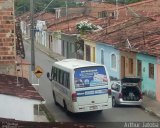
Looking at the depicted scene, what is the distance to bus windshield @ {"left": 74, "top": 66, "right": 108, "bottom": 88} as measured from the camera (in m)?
20.5

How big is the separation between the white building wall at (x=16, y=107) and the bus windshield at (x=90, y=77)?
10.3 m

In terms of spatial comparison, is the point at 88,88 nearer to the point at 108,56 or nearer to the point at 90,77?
the point at 90,77

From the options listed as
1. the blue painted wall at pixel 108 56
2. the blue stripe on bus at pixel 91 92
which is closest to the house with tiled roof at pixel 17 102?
the blue stripe on bus at pixel 91 92

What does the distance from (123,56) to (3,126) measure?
81.1 feet

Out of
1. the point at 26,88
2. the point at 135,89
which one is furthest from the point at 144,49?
the point at 26,88

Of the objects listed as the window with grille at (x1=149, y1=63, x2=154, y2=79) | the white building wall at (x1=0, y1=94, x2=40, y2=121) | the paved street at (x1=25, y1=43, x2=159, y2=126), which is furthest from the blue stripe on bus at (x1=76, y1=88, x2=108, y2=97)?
the white building wall at (x1=0, y1=94, x2=40, y2=121)

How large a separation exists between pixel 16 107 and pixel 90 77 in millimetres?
10926

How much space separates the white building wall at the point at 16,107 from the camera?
9648 mm

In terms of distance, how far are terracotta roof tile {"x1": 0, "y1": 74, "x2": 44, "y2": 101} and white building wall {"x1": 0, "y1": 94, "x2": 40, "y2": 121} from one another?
0.10 m

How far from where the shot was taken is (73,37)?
153 ft

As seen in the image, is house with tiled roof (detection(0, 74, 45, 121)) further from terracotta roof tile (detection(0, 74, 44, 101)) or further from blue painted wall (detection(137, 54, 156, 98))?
blue painted wall (detection(137, 54, 156, 98))

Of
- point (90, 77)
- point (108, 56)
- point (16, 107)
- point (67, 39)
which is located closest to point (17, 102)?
point (16, 107)

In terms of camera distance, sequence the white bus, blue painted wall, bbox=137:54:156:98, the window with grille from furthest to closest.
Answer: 1. the window with grille
2. blue painted wall, bbox=137:54:156:98
3. the white bus

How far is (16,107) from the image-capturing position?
9.83 m
